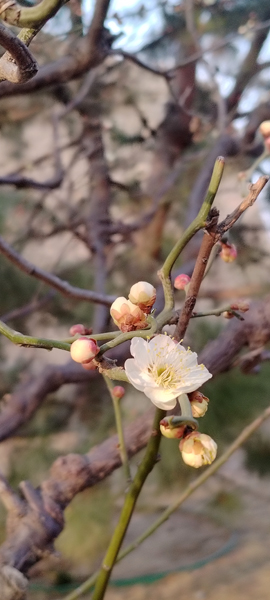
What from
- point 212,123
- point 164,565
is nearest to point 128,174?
point 212,123

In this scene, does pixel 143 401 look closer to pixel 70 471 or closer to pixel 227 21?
pixel 70 471

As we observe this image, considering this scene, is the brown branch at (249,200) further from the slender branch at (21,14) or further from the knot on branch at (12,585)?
the knot on branch at (12,585)

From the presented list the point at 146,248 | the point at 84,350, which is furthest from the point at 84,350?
the point at 146,248

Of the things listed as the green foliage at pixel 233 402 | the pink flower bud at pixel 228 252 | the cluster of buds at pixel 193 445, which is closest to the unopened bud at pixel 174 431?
the cluster of buds at pixel 193 445

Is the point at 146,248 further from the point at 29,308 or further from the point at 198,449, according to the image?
the point at 198,449

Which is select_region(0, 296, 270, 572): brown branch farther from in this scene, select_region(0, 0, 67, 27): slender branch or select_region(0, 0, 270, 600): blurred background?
select_region(0, 0, 67, 27): slender branch

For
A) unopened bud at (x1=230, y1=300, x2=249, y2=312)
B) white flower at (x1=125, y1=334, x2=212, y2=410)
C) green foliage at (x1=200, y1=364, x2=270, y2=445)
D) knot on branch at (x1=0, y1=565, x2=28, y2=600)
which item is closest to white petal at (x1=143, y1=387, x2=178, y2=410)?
white flower at (x1=125, y1=334, x2=212, y2=410)
